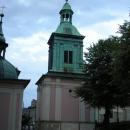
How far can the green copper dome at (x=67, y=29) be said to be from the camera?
6359 centimetres

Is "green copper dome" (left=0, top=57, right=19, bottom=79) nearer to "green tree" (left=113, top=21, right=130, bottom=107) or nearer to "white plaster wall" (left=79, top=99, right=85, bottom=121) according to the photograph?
"white plaster wall" (left=79, top=99, right=85, bottom=121)

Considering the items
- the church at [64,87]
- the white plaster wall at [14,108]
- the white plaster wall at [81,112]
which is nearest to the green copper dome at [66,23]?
the church at [64,87]

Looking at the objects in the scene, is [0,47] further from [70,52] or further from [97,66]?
[70,52]

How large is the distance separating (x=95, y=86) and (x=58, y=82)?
15.5 m

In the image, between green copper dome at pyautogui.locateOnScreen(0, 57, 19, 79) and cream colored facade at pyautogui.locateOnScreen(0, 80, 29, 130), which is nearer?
cream colored facade at pyautogui.locateOnScreen(0, 80, 29, 130)

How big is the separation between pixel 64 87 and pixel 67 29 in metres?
9.95

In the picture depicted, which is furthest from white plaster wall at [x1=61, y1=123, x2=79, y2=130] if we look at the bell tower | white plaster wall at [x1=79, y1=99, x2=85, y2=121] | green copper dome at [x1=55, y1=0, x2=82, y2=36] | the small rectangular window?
green copper dome at [x1=55, y1=0, x2=82, y2=36]

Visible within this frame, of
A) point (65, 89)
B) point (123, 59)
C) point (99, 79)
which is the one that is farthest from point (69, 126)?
point (123, 59)

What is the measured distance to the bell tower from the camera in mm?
61719

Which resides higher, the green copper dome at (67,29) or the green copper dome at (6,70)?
the green copper dome at (67,29)

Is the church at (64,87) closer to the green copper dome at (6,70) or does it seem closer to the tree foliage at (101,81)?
the tree foliage at (101,81)

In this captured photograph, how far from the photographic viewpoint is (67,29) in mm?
63938

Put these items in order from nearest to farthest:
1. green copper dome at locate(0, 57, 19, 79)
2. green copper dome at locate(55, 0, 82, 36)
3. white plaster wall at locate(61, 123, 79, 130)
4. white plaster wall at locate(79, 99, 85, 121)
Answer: green copper dome at locate(0, 57, 19, 79)
white plaster wall at locate(61, 123, 79, 130)
white plaster wall at locate(79, 99, 85, 121)
green copper dome at locate(55, 0, 82, 36)

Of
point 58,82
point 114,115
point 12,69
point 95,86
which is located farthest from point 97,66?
point 114,115
